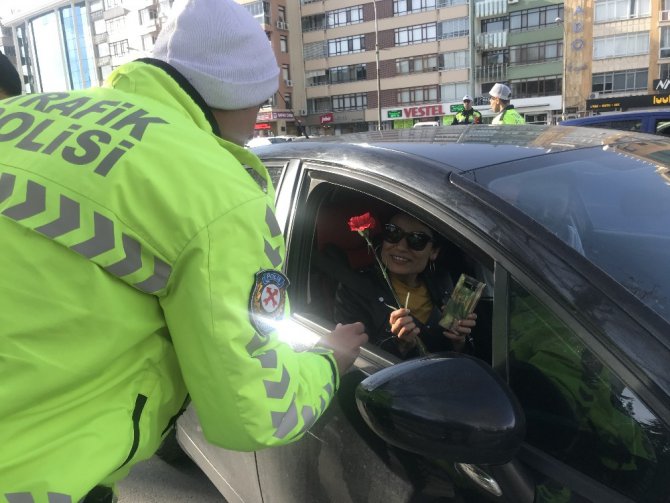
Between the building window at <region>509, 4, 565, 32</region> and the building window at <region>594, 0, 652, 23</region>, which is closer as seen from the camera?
the building window at <region>594, 0, 652, 23</region>

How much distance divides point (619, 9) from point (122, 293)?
149 feet

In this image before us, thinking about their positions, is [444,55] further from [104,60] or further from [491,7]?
[104,60]

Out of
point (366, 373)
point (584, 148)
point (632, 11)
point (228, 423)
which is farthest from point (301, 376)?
point (632, 11)

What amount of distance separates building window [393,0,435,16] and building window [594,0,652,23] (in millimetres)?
11883

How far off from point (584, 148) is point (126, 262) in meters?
1.40

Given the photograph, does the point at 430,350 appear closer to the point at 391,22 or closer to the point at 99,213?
the point at 99,213

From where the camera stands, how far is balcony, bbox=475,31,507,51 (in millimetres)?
41156

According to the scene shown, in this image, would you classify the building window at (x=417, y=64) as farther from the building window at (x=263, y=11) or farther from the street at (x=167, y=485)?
the street at (x=167, y=485)

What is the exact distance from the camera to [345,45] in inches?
1843

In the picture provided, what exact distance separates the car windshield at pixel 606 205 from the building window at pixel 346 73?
46953mm

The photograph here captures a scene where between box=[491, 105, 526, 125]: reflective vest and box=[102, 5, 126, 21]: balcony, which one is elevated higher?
box=[102, 5, 126, 21]: balcony

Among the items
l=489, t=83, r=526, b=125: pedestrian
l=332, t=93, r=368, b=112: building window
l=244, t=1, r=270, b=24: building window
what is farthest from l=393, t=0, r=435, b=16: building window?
l=489, t=83, r=526, b=125: pedestrian

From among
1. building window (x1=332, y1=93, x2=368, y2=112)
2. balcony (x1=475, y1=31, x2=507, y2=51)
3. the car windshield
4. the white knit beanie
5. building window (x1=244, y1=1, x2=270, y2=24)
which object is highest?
building window (x1=244, y1=1, x2=270, y2=24)

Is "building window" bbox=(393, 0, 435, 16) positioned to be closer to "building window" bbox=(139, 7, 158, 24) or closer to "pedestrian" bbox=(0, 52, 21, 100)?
"building window" bbox=(139, 7, 158, 24)
